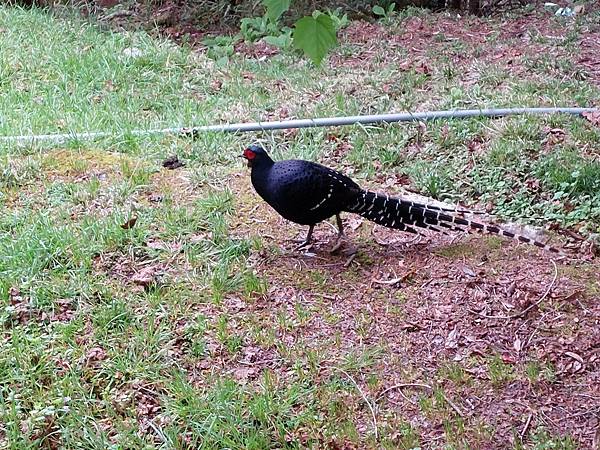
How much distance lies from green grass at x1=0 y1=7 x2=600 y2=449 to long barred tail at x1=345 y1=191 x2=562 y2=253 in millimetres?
155

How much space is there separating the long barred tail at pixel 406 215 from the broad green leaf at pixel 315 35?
1.40 meters

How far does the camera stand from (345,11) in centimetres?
784

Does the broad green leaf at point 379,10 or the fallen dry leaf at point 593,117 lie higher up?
the broad green leaf at point 379,10

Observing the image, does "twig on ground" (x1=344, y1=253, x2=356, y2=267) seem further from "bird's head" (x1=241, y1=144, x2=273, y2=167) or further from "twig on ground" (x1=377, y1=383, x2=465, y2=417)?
A: "twig on ground" (x1=377, y1=383, x2=465, y2=417)

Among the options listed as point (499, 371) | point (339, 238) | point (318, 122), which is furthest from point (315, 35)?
point (318, 122)

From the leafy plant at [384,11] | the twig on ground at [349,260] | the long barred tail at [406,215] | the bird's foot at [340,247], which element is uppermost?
the leafy plant at [384,11]

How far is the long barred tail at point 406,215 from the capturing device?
11.7ft

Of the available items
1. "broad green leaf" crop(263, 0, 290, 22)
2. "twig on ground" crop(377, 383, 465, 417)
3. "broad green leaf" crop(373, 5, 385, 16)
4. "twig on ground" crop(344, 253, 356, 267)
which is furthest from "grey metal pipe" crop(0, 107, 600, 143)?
"broad green leaf" crop(373, 5, 385, 16)

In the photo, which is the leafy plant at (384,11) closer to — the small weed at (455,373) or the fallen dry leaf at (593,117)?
the fallen dry leaf at (593,117)

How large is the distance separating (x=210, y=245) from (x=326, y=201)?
649mm

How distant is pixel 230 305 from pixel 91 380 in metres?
0.70

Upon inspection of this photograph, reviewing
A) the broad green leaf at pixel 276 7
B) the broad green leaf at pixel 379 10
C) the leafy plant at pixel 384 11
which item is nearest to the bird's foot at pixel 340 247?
the broad green leaf at pixel 276 7

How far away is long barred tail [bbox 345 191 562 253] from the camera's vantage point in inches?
141

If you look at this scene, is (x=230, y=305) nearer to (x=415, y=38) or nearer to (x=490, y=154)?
(x=490, y=154)
